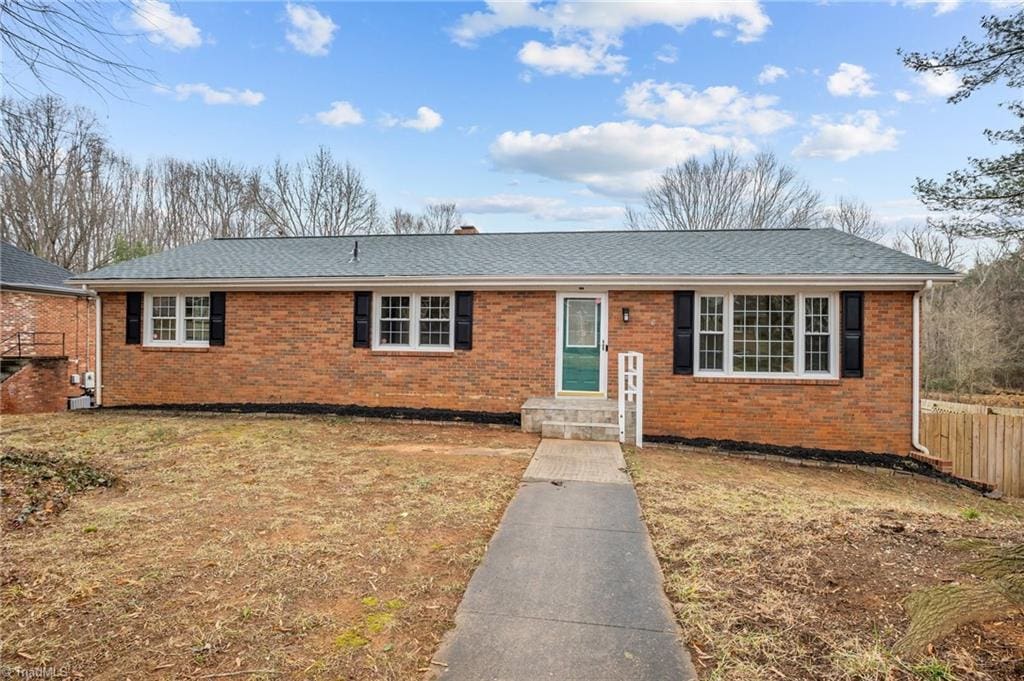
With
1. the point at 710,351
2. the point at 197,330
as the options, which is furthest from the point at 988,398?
the point at 197,330

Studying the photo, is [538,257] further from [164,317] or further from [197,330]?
[164,317]

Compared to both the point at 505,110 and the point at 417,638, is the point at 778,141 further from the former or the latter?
the point at 417,638

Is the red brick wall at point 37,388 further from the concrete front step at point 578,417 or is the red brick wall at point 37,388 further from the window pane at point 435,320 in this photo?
the concrete front step at point 578,417

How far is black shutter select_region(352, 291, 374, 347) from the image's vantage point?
10.1 m

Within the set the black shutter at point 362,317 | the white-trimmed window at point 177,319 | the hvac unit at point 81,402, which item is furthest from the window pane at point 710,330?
the hvac unit at point 81,402

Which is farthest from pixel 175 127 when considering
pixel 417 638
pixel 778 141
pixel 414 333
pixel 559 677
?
pixel 778 141

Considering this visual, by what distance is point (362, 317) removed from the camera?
1007cm

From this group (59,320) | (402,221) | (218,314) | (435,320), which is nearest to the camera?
(435,320)

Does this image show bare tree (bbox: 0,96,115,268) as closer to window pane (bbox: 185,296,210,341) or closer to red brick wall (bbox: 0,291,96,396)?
red brick wall (bbox: 0,291,96,396)

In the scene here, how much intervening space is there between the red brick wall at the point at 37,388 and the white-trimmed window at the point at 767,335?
60.8 feet

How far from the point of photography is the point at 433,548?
368 cm

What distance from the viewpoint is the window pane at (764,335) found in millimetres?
8984

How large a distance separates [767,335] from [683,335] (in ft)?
4.94

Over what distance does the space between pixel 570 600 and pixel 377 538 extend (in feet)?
5.31
